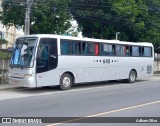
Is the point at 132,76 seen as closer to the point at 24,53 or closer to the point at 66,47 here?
the point at 66,47

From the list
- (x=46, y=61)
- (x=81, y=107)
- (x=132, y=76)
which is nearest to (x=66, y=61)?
(x=46, y=61)

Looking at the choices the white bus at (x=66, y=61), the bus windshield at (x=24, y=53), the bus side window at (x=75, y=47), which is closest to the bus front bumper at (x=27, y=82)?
the white bus at (x=66, y=61)

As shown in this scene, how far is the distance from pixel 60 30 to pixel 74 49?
27.7ft

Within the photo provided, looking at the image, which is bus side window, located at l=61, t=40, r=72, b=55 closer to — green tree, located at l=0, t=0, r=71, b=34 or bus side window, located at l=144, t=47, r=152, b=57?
green tree, located at l=0, t=0, r=71, b=34

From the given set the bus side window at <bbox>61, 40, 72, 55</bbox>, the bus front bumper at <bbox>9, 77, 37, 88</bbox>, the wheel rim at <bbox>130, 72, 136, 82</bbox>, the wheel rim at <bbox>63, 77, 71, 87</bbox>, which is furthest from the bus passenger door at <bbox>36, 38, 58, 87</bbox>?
the wheel rim at <bbox>130, 72, 136, 82</bbox>

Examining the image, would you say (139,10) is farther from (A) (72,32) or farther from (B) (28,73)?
(B) (28,73)

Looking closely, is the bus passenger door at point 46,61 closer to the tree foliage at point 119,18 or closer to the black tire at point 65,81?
the black tire at point 65,81

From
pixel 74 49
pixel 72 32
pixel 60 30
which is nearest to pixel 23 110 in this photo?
pixel 74 49

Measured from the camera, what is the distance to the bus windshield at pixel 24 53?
16.3 metres

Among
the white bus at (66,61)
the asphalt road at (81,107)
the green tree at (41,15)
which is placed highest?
the green tree at (41,15)

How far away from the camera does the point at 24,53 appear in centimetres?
1670

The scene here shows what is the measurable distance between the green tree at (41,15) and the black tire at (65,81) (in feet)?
27.2

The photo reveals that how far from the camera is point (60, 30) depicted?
2641 centimetres

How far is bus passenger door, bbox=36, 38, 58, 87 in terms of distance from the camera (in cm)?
1641
